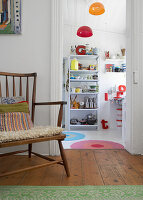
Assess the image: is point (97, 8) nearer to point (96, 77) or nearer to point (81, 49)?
point (81, 49)

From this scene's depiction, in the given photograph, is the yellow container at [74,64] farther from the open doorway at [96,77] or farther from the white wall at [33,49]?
the white wall at [33,49]

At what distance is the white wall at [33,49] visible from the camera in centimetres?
199

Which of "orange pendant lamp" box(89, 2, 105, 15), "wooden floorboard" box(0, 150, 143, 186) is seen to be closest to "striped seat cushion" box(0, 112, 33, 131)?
"wooden floorboard" box(0, 150, 143, 186)

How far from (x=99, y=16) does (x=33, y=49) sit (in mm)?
2504

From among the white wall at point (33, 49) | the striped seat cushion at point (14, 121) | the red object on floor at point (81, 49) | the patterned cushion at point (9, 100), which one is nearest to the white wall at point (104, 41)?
the red object on floor at point (81, 49)

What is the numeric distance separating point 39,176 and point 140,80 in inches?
58.3

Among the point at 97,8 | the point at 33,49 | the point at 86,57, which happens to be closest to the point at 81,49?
the point at 86,57

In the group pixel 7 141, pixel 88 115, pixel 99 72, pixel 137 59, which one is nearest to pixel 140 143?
pixel 137 59

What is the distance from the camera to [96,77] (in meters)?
4.30

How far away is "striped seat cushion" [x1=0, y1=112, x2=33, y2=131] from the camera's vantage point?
1423 mm

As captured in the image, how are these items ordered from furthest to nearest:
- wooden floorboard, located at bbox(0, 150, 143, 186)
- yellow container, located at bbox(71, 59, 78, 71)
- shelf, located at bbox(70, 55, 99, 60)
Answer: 1. shelf, located at bbox(70, 55, 99, 60)
2. yellow container, located at bbox(71, 59, 78, 71)
3. wooden floorboard, located at bbox(0, 150, 143, 186)

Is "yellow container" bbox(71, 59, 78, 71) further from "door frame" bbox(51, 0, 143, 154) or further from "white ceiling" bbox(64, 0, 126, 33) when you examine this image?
"door frame" bbox(51, 0, 143, 154)

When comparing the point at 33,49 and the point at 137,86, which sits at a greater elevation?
the point at 33,49

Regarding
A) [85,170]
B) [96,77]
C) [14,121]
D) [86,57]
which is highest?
[86,57]
